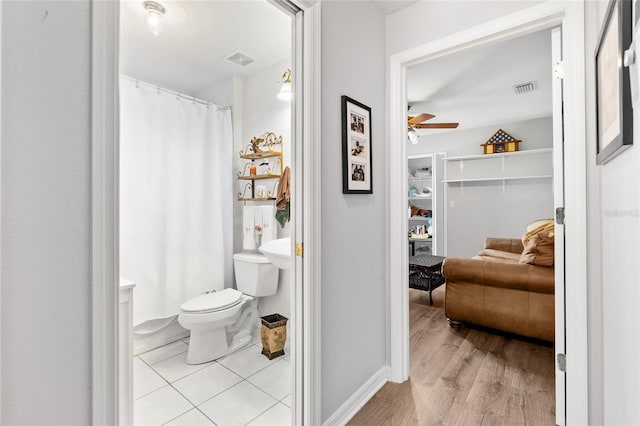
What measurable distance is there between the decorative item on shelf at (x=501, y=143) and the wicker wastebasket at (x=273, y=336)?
4.44 meters

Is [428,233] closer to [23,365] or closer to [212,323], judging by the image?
[212,323]

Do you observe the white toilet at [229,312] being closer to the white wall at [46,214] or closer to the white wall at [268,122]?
the white wall at [268,122]

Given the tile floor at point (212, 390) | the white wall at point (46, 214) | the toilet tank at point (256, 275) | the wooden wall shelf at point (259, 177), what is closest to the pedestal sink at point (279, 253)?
the toilet tank at point (256, 275)

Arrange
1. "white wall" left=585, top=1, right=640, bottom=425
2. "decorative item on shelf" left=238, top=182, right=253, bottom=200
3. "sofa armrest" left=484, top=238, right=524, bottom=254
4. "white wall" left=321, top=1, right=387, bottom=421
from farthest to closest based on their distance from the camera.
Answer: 1. "sofa armrest" left=484, top=238, right=524, bottom=254
2. "decorative item on shelf" left=238, top=182, right=253, bottom=200
3. "white wall" left=321, top=1, right=387, bottom=421
4. "white wall" left=585, top=1, right=640, bottom=425

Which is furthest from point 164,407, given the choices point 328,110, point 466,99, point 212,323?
point 466,99

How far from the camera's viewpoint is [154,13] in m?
2.02

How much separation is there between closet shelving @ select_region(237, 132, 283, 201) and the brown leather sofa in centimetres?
179

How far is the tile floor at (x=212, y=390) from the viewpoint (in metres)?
1.79

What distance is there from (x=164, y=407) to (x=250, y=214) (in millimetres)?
1555

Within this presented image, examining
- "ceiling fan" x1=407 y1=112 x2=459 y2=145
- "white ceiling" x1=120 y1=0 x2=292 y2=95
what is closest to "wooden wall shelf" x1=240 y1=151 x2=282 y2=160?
"white ceiling" x1=120 y1=0 x2=292 y2=95

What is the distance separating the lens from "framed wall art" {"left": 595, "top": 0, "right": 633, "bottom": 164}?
32.9 inches

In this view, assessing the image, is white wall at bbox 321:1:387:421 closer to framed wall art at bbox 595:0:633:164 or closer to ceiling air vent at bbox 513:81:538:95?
framed wall art at bbox 595:0:633:164

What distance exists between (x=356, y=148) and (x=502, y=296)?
6.36 ft

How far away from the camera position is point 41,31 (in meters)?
0.68
